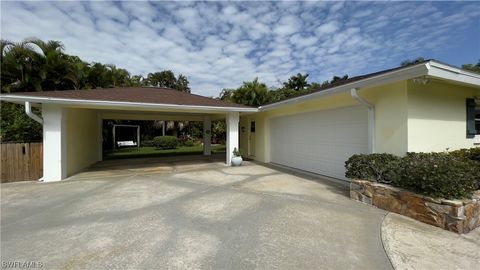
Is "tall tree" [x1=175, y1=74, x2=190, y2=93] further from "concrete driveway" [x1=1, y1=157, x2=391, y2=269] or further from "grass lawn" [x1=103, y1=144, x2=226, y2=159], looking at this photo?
"concrete driveway" [x1=1, y1=157, x2=391, y2=269]

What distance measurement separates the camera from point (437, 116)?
5.79 metres

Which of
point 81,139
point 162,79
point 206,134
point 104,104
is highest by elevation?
point 162,79

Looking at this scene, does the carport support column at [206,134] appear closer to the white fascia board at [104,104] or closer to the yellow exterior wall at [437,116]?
the white fascia board at [104,104]

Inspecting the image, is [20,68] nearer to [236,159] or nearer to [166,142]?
[166,142]

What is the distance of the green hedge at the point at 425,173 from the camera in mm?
3785

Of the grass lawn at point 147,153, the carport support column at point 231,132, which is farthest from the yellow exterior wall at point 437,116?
the grass lawn at point 147,153

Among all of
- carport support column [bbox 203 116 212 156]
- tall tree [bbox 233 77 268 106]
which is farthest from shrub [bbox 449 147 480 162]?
tall tree [bbox 233 77 268 106]

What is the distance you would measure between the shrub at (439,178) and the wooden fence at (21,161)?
1016 cm

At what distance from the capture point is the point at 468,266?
105 inches

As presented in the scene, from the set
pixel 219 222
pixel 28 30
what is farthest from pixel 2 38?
pixel 219 222

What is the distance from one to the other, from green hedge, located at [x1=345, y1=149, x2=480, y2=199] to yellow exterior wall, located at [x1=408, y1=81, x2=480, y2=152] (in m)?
0.65

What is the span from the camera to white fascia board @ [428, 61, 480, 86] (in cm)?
436

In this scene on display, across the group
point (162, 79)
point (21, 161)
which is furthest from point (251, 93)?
point (162, 79)

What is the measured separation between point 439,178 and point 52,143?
393 inches
